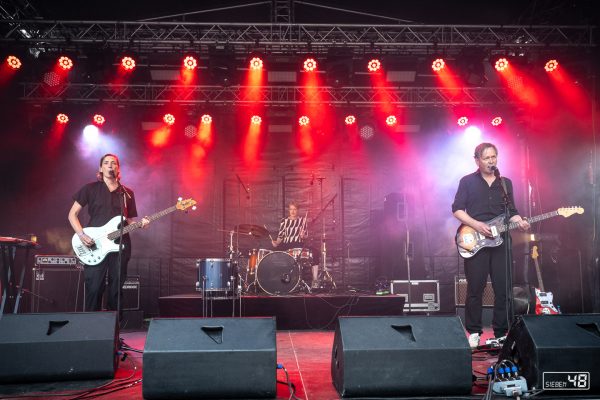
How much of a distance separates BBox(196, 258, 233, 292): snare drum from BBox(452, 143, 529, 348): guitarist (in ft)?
11.3

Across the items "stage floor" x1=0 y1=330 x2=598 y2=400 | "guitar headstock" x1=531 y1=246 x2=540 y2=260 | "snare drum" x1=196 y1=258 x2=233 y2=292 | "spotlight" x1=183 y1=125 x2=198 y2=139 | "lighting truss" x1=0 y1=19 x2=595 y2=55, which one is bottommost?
"stage floor" x1=0 y1=330 x2=598 y2=400

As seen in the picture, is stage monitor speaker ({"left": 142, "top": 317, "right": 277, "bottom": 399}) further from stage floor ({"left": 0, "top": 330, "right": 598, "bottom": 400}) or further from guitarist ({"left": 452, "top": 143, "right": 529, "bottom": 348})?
guitarist ({"left": 452, "top": 143, "right": 529, "bottom": 348})

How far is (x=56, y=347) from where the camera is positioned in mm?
4012

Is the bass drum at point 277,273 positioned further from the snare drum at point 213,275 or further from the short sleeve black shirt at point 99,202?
the short sleeve black shirt at point 99,202

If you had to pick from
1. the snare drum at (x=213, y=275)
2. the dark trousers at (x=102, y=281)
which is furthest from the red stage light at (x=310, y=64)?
the dark trousers at (x=102, y=281)

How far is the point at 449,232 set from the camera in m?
12.7

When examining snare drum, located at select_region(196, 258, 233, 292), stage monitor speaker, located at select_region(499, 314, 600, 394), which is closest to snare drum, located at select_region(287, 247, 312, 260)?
snare drum, located at select_region(196, 258, 233, 292)

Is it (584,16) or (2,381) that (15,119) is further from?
(584,16)

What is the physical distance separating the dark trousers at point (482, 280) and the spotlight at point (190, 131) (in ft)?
27.0

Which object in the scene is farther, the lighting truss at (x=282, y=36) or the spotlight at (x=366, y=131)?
the spotlight at (x=366, y=131)

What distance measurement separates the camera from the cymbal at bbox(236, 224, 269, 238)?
954 centimetres

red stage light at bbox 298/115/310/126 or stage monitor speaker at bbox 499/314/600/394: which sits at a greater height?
red stage light at bbox 298/115/310/126

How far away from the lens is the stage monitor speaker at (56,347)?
3.96 metres

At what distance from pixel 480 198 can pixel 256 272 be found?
4626mm
